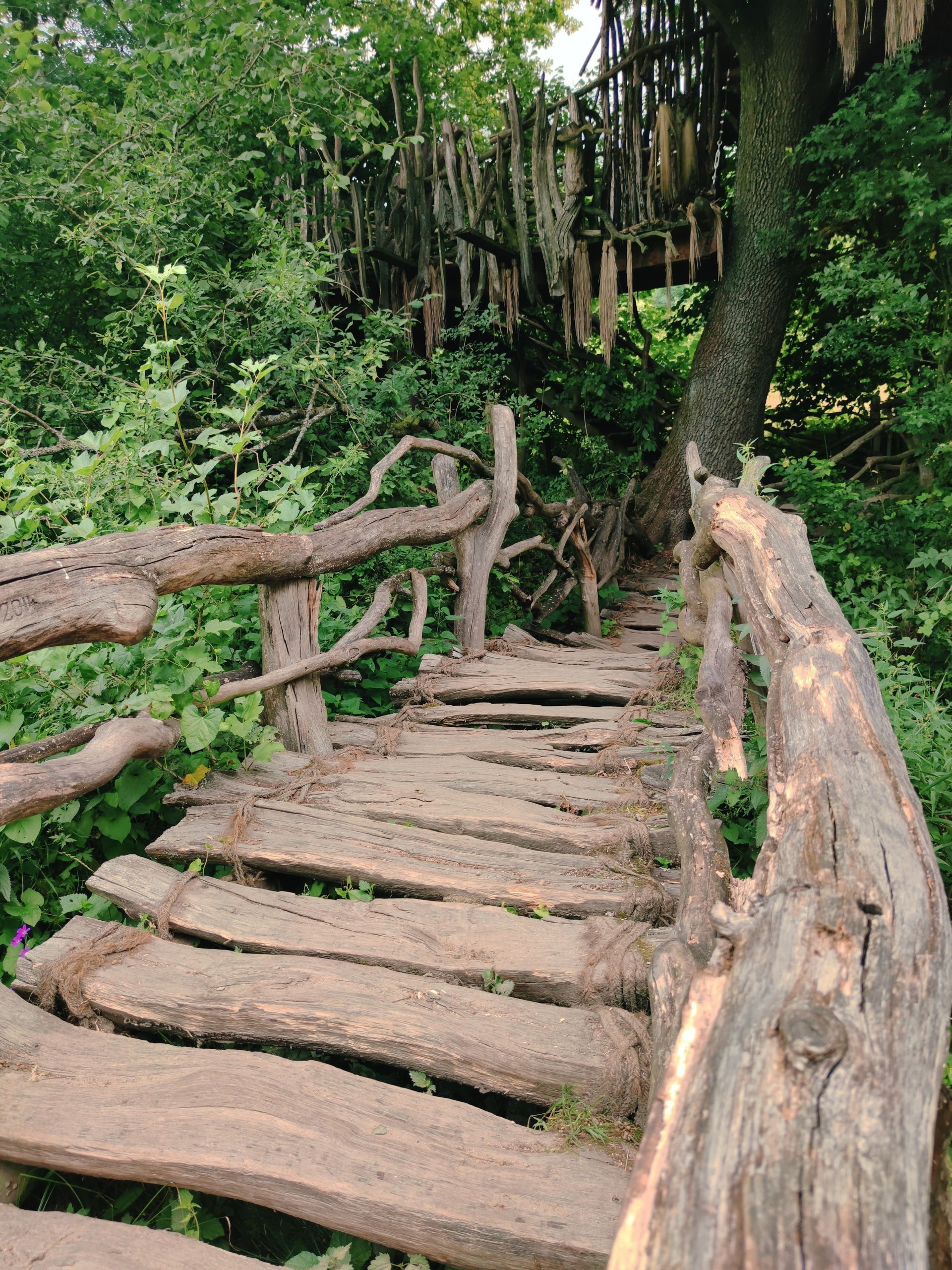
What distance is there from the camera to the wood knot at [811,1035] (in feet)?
3.10

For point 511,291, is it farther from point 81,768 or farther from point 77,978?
point 77,978

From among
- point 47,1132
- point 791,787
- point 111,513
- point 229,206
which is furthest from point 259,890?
point 229,206

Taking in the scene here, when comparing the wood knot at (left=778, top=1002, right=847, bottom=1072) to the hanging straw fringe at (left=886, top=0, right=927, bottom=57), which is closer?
the wood knot at (left=778, top=1002, right=847, bottom=1072)

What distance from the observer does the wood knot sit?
3.10ft

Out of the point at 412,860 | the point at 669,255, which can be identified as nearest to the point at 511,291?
the point at 669,255

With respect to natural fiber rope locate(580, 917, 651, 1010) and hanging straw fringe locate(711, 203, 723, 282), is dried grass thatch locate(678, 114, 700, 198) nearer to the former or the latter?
hanging straw fringe locate(711, 203, 723, 282)

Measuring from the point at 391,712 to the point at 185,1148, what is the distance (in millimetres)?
3067

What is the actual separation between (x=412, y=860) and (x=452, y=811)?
38 centimetres

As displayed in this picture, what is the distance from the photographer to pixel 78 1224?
151cm

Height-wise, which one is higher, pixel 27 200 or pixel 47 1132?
pixel 27 200

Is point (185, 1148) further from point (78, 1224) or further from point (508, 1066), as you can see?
point (508, 1066)

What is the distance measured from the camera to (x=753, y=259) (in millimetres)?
8359

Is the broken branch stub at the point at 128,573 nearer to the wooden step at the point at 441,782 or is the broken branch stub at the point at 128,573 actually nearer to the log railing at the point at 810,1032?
the wooden step at the point at 441,782

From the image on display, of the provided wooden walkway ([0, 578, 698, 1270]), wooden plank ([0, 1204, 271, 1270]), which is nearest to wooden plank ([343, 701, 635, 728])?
wooden walkway ([0, 578, 698, 1270])
